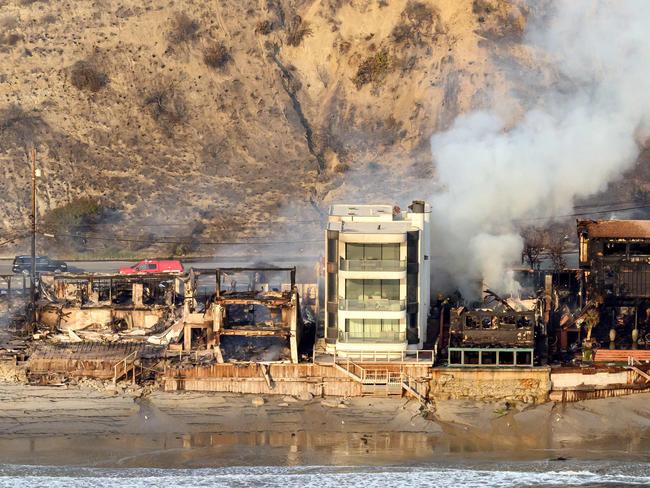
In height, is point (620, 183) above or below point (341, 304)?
above

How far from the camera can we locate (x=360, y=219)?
73312mm

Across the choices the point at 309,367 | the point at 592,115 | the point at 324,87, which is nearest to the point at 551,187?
the point at 592,115

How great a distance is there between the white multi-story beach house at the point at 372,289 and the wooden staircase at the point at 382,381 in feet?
4.34

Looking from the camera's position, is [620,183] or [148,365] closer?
[148,365]

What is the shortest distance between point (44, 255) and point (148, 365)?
27761mm

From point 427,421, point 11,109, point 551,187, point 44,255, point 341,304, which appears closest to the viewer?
point 427,421

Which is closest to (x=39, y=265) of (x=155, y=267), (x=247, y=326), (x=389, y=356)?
(x=155, y=267)

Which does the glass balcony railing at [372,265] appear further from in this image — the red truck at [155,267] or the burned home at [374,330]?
the red truck at [155,267]

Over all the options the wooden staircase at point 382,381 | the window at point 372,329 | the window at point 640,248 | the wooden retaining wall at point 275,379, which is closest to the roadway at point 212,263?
the window at point 372,329

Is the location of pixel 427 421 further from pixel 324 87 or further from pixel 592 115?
pixel 324 87

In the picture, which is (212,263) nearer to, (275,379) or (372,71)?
(275,379)

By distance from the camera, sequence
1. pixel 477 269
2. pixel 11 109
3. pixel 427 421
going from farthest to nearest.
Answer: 1. pixel 11 109
2. pixel 477 269
3. pixel 427 421

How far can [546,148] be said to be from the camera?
282 feet

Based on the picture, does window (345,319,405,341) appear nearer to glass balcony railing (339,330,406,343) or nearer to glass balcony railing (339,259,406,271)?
glass balcony railing (339,330,406,343)
